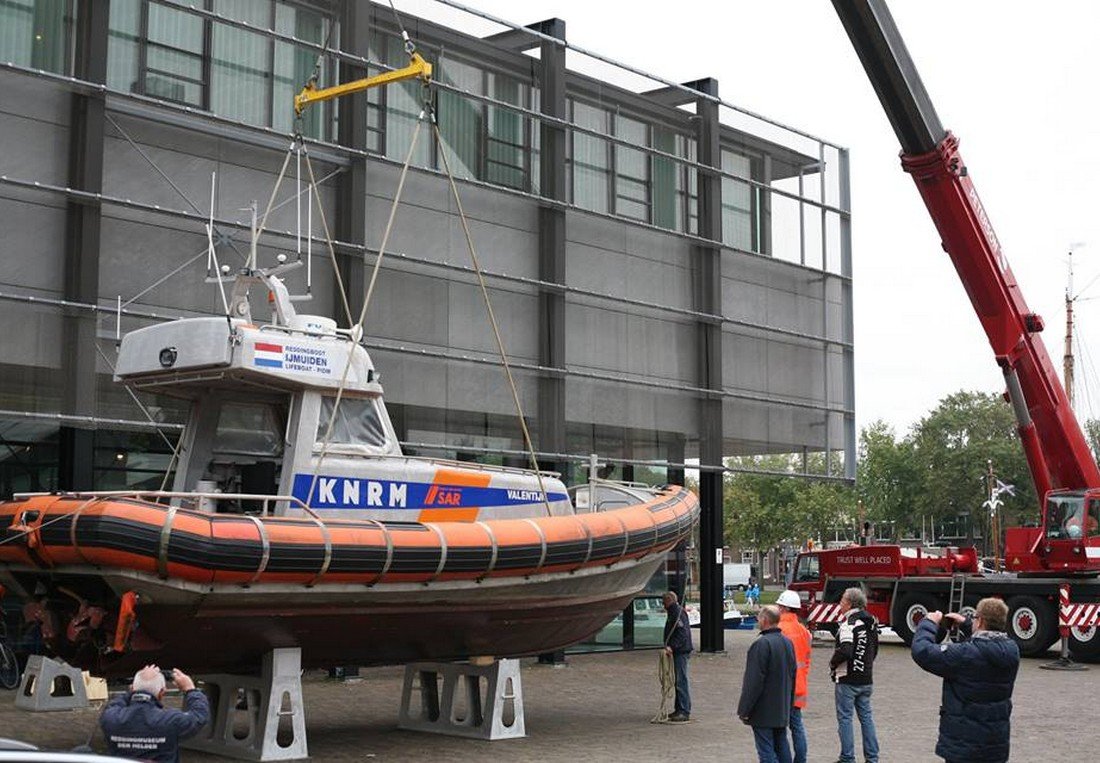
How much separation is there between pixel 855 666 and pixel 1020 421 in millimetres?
14117

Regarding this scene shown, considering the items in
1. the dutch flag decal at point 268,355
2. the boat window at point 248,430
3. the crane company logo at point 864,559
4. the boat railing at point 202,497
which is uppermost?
the dutch flag decal at point 268,355

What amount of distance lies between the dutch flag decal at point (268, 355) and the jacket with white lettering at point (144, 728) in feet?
18.4

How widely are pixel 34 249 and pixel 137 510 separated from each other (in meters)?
6.45

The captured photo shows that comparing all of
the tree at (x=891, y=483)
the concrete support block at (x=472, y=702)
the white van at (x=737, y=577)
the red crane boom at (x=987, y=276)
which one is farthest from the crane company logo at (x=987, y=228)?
the tree at (x=891, y=483)

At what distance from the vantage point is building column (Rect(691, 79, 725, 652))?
80.0ft

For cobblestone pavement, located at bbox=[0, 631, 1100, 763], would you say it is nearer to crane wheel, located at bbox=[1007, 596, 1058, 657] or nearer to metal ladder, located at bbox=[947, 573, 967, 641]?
crane wheel, located at bbox=[1007, 596, 1058, 657]

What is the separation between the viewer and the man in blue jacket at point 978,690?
8.06 m

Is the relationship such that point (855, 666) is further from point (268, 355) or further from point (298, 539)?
point (268, 355)

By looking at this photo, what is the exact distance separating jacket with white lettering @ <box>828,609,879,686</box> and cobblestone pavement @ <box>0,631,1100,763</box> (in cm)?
126

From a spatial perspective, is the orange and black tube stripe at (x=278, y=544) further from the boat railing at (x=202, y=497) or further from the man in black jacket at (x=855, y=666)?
the man in black jacket at (x=855, y=666)

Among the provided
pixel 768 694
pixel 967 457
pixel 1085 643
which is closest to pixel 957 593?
pixel 1085 643

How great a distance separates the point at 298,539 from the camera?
1145 centimetres

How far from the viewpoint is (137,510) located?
1088cm

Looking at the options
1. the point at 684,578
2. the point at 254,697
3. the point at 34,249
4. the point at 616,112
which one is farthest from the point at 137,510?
the point at 684,578
